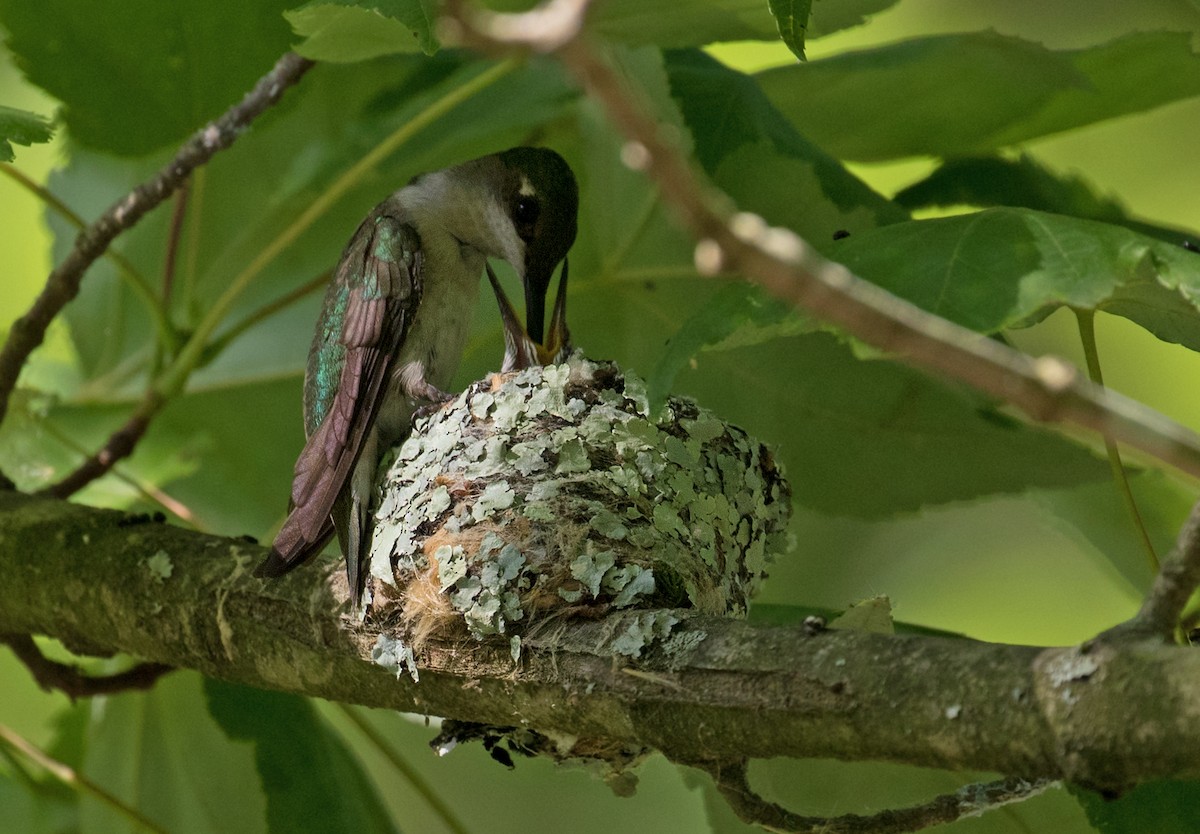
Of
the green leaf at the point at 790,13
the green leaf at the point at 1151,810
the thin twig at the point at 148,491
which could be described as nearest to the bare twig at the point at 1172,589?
the green leaf at the point at 790,13

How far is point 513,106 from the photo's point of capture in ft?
10.0

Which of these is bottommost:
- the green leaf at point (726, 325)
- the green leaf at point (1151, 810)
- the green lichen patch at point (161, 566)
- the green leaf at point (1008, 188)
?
the green leaf at point (1151, 810)

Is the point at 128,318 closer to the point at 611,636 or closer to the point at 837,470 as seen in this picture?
the point at 837,470

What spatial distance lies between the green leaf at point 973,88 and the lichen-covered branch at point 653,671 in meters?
1.63

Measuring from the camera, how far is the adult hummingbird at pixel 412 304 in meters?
3.01

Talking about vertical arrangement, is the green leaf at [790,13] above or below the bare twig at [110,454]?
above

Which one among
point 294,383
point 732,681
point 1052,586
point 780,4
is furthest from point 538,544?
point 1052,586

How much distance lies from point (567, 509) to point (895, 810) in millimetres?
911

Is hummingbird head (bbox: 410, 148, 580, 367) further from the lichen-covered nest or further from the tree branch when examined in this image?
the tree branch

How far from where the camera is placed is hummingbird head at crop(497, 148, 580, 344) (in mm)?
3418

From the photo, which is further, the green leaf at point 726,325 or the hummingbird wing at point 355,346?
the hummingbird wing at point 355,346

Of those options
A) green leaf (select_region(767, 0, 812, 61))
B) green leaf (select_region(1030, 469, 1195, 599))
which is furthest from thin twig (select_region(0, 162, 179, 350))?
green leaf (select_region(1030, 469, 1195, 599))

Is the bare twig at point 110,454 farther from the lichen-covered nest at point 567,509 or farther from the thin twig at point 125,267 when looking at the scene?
the lichen-covered nest at point 567,509

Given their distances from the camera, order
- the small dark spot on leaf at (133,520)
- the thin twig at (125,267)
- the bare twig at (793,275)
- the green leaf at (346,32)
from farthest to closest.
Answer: the thin twig at (125,267) → the small dark spot on leaf at (133,520) → the green leaf at (346,32) → the bare twig at (793,275)
